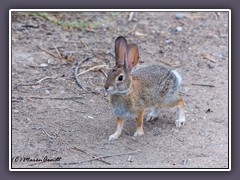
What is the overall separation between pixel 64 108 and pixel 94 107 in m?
0.37

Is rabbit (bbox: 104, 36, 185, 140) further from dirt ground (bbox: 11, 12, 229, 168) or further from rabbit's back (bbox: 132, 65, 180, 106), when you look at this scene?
dirt ground (bbox: 11, 12, 229, 168)

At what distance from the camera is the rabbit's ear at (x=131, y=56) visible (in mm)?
7141

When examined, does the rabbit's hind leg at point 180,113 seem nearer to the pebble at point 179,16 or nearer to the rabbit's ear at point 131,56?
the rabbit's ear at point 131,56

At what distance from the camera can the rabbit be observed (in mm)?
7031

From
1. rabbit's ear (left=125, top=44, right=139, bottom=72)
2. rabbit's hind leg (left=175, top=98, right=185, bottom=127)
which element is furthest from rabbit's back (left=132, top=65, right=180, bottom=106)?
rabbit's ear (left=125, top=44, right=139, bottom=72)

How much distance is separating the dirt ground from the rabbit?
0.66ft

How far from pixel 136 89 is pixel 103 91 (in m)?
1.10

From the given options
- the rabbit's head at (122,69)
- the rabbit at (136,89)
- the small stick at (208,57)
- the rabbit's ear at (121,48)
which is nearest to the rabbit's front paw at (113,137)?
the rabbit at (136,89)

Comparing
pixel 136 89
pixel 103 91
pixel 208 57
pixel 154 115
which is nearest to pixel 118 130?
pixel 136 89

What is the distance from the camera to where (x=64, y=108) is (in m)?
7.83

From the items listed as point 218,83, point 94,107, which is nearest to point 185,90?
point 218,83

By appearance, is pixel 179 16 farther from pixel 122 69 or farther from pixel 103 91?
pixel 122 69

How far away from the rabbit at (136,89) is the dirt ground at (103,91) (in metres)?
0.20

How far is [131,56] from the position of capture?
719cm
